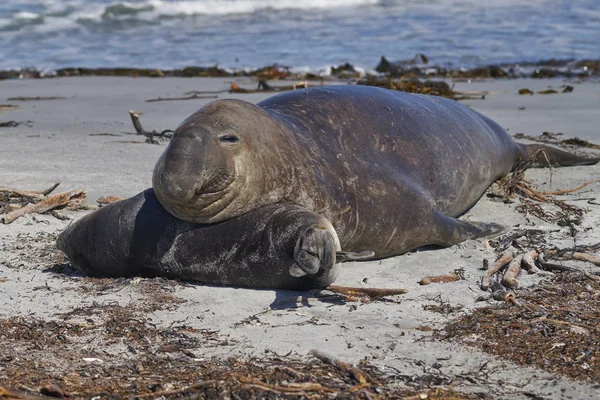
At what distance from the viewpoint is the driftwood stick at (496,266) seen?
406cm

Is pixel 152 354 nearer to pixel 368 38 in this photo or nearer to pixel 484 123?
pixel 484 123

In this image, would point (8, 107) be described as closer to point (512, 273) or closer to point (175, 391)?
point (512, 273)

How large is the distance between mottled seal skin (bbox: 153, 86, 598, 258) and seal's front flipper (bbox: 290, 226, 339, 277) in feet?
1.42

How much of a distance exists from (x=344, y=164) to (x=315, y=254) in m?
0.94

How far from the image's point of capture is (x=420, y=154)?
5.19m

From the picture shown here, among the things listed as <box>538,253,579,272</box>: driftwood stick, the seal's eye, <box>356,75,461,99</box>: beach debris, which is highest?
the seal's eye

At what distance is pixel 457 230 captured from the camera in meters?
4.80

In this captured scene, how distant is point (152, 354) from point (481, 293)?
147cm

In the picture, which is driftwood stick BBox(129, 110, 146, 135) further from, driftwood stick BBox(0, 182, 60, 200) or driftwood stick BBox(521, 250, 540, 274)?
driftwood stick BBox(521, 250, 540, 274)

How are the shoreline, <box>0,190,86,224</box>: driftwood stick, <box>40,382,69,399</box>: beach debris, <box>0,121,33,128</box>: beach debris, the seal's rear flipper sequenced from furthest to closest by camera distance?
the shoreline
<box>0,121,33,128</box>: beach debris
the seal's rear flipper
<box>0,190,86,224</box>: driftwood stick
<box>40,382,69,399</box>: beach debris

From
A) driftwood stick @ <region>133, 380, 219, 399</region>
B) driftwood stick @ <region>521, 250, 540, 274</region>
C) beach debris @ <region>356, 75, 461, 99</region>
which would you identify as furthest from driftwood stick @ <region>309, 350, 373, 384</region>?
beach debris @ <region>356, 75, 461, 99</region>

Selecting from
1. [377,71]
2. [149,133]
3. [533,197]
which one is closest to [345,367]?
[533,197]

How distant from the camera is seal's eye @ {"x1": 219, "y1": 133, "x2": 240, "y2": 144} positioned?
4.06m

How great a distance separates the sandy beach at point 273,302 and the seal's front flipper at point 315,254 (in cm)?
15
